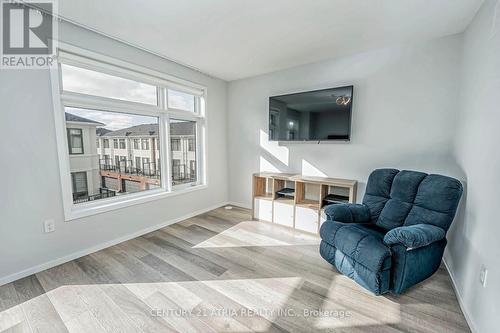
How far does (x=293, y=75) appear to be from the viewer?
11.0 feet

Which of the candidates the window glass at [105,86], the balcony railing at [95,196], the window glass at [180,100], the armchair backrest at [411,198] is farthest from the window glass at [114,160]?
the armchair backrest at [411,198]

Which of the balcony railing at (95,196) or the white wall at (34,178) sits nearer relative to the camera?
the white wall at (34,178)

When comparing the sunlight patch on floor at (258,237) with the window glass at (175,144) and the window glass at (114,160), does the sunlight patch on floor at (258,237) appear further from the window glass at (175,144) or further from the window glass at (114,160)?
the window glass at (175,144)

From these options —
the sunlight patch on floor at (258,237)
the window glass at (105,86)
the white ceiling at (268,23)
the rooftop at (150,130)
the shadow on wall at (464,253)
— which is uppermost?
the white ceiling at (268,23)

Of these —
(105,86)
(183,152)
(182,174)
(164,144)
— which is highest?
(105,86)

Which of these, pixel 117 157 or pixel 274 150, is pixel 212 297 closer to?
pixel 117 157

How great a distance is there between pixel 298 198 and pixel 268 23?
2.27 meters

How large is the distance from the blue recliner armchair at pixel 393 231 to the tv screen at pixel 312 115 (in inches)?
32.7

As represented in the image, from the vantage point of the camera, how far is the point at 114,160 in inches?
109

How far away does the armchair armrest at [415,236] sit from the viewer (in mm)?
1685

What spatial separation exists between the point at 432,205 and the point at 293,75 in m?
2.48

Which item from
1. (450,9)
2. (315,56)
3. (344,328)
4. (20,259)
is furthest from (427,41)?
(20,259)

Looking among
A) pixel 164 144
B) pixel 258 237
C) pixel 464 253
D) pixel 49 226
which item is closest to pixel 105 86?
pixel 164 144

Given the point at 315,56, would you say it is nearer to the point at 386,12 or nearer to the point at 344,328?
the point at 386,12
